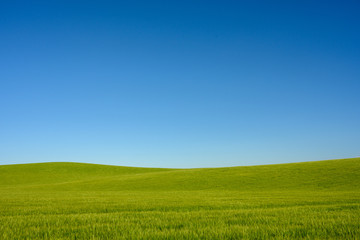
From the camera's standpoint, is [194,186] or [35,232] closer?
[35,232]

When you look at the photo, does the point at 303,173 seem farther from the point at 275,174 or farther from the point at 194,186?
the point at 194,186

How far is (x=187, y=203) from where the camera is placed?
41.2ft

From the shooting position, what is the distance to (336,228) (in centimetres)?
504

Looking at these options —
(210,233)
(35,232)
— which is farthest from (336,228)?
(35,232)

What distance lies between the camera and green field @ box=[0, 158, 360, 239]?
5.05m

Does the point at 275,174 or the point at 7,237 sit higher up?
the point at 7,237

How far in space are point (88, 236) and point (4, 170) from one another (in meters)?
88.3

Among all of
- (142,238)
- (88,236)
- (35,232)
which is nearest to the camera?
(142,238)

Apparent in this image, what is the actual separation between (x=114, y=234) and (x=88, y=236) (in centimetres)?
50

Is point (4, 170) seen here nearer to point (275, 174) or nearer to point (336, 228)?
point (275, 174)

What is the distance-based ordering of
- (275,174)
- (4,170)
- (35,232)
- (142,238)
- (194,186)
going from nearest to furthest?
(142,238)
(35,232)
(194,186)
(275,174)
(4,170)

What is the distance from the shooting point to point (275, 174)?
1686 inches

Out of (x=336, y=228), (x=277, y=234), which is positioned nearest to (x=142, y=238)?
(x=277, y=234)

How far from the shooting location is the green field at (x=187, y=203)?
16.6 ft
